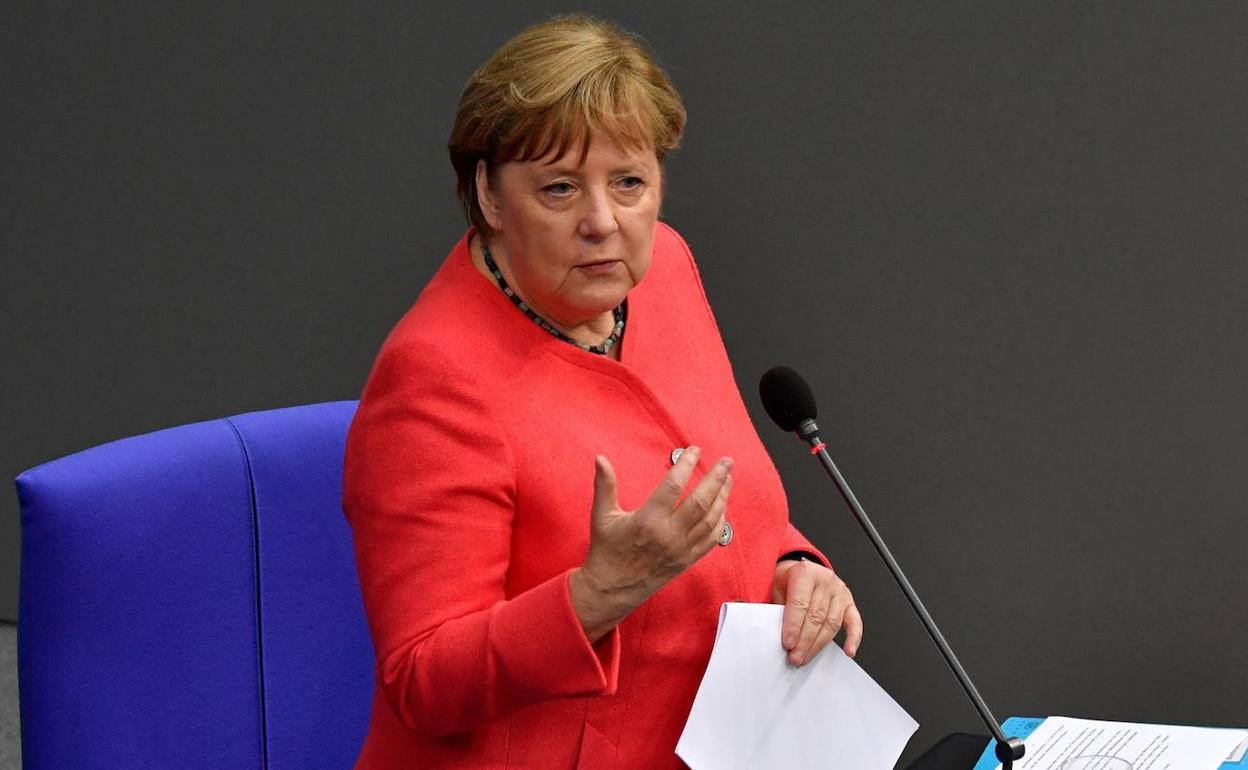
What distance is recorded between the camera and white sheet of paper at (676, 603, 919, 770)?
4.32 ft

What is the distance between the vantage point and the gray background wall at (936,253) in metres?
1.95

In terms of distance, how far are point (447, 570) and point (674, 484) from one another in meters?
0.23

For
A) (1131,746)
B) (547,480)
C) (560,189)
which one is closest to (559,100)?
(560,189)

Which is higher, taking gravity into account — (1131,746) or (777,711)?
(777,711)

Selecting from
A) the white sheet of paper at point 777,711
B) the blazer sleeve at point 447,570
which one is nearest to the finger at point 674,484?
the blazer sleeve at point 447,570

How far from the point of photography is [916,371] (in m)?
2.14

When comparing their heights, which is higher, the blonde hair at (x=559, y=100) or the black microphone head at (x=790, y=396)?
the blonde hair at (x=559, y=100)

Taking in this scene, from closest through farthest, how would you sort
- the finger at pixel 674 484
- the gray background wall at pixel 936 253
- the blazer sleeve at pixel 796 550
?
the finger at pixel 674 484 < the blazer sleeve at pixel 796 550 < the gray background wall at pixel 936 253

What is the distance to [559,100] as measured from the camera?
1290mm

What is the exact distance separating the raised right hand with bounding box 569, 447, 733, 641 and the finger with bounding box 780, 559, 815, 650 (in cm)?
21

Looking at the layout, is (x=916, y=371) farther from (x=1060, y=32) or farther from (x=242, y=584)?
(x=242, y=584)

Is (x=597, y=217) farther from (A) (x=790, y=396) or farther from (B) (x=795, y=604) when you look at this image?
(B) (x=795, y=604)

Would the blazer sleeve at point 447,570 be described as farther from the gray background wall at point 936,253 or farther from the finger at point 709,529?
the gray background wall at point 936,253

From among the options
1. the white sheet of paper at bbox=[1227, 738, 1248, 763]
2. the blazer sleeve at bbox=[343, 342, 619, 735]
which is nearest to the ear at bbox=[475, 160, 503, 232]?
the blazer sleeve at bbox=[343, 342, 619, 735]
